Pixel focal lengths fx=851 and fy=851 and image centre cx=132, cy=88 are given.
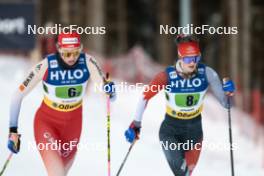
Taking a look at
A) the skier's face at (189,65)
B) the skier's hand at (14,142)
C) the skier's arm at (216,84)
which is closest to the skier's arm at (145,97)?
the skier's face at (189,65)

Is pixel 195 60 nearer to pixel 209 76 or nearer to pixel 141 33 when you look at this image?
pixel 209 76

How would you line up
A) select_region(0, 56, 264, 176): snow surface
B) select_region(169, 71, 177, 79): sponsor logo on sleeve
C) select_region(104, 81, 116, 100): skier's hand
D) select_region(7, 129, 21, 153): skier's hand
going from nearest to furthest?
1. select_region(7, 129, 21, 153): skier's hand
2. select_region(104, 81, 116, 100): skier's hand
3. select_region(169, 71, 177, 79): sponsor logo on sleeve
4. select_region(0, 56, 264, 176): snow surface

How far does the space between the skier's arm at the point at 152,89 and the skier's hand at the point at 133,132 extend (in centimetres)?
5

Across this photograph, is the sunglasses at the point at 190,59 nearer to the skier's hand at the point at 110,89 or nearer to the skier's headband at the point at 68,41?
the skier's hand at the point at 110,89

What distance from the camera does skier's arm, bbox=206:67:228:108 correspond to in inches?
294

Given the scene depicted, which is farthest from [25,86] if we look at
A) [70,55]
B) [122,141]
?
[122,141]

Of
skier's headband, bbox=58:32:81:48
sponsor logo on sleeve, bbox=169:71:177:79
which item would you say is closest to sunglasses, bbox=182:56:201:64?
sponsor logo on sleeve, bbox=169:71:177:79

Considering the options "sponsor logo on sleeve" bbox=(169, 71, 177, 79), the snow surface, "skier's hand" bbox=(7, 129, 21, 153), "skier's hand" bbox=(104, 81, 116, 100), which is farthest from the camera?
the snow surface

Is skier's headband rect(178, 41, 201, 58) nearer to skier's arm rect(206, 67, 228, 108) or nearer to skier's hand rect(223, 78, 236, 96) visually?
skier's arm rect(206, 67, 228, 108)

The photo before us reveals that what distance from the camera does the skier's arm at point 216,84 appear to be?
7.46 metres

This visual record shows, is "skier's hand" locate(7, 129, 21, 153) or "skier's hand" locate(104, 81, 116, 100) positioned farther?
"skier's hand" locate(104, 81, 116, 100)

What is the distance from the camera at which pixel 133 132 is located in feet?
24.4

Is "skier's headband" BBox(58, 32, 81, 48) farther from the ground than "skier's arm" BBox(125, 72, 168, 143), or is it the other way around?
"skier's headband" BBox(58, 32, 81, 48)

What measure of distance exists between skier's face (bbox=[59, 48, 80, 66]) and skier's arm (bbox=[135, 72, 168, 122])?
687 mm
